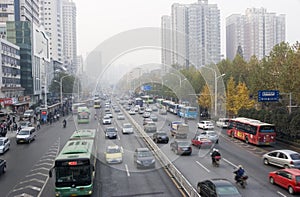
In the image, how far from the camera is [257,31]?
117m

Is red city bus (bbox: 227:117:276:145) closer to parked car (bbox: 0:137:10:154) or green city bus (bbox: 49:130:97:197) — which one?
green city bus (bbox: 49:130:97:197)

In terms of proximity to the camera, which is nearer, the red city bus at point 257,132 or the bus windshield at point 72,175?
the bus windshield at point 72,175

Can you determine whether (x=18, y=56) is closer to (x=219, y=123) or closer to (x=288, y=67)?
(x=219, y=123)

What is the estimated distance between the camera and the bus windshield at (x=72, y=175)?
12.9 m

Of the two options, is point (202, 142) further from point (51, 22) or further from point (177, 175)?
point (51, 22)

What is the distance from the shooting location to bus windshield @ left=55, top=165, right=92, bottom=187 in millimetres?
12938

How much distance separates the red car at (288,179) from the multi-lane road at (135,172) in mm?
294

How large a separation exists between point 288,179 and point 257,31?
111m

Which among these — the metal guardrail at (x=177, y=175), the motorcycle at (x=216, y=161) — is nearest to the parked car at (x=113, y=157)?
the metal guardrail at (x=177, y=175)

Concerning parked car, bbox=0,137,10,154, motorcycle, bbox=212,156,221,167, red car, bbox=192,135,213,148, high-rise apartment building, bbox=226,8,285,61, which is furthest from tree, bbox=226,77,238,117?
high-rise apartment building, bbox=226,8,285,61

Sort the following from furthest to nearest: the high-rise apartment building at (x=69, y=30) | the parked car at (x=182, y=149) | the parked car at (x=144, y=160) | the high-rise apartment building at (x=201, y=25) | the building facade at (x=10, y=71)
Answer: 1. the high-rise apartment building at (x=69, y=30)
2. the high-rise apartment building at (x=201, y=25)
3. the building facade at (x=10, y=71)
4. the parked car at (x=182, y=149)
5. the parked car at (x=144, y=160)

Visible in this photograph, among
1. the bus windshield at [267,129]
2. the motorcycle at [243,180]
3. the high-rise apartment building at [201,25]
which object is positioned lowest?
the motorcycle at [243,180]

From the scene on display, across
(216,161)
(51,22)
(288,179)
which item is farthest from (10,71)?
(51,22)

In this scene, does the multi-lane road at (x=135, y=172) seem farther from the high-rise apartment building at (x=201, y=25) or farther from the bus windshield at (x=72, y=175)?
the high-rise apartment building at (x=201, y=25)
